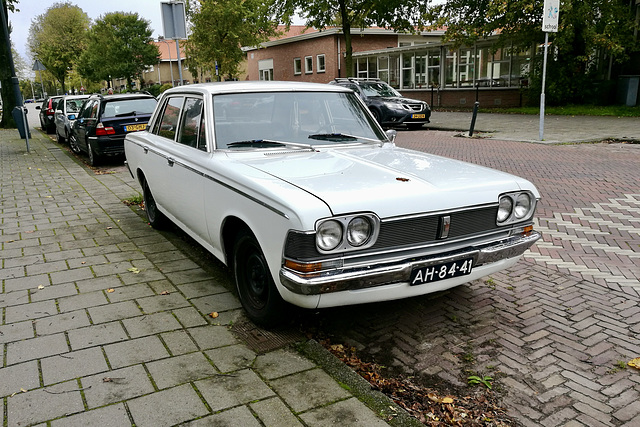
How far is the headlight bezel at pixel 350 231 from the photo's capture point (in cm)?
294

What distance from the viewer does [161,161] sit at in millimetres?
5344

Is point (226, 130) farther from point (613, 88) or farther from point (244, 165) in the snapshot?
point (613, 88)

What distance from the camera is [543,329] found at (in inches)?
145

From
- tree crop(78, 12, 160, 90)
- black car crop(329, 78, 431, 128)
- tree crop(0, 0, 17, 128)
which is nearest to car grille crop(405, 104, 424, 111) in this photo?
black car crop(329, 78, 431, 128)

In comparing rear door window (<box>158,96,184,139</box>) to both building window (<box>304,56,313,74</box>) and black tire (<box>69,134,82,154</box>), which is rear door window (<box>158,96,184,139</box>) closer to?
black tire (<box>69,134,82,154</box>)

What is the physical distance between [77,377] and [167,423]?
791 millimetres

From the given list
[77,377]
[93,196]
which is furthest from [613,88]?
[77,377]

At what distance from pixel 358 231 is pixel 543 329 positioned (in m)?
1.65

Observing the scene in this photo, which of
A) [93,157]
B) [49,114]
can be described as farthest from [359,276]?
[49,114]

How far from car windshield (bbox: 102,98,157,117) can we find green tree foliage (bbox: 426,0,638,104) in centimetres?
1381

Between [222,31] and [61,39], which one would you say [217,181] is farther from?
[61,39]

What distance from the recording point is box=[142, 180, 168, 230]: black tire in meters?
6.29

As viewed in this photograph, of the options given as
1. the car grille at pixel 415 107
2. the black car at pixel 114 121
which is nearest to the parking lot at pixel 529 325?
the black car at pixel 114 121

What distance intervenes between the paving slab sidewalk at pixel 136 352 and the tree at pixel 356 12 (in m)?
21.7
